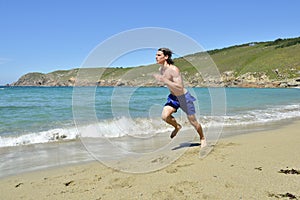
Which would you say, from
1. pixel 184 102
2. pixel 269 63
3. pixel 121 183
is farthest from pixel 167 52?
pixel 269 63

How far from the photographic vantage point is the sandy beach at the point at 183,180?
3740mm

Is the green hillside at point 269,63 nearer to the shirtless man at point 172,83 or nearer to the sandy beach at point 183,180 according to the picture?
the shirtless man at point 172,83

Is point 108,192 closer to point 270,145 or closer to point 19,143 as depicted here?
point 270,145

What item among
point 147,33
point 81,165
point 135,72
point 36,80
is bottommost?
point 81,165

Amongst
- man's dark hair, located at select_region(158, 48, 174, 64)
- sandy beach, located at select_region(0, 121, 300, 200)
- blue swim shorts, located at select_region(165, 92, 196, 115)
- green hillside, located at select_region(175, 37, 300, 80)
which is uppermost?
green hillside, located at select_region(175, 37, 300, 80)

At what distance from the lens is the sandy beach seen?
374 cm

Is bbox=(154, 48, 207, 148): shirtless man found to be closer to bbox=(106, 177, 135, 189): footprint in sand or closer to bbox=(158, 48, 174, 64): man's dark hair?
bbox=(158, 48, 174, 64): man's dark hair

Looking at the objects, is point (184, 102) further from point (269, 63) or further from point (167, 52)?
point (269, 63)

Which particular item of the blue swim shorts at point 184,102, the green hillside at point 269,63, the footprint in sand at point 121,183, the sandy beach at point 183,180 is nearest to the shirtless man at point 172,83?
the blue swim shorts at point 184,102

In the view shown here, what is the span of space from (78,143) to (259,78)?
96917mm

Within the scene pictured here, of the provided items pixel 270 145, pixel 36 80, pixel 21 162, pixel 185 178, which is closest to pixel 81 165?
pixel 21 162

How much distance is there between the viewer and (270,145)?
6.70 m

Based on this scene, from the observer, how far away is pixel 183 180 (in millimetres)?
4199

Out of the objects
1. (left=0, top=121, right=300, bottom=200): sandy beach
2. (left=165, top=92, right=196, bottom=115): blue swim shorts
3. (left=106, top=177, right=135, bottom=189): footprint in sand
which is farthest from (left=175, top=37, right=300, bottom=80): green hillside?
(left=106, top=177, right=135, bottom=189): footprint in sand
